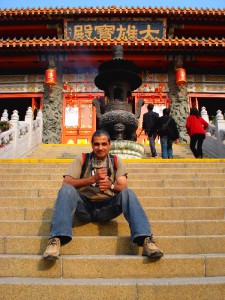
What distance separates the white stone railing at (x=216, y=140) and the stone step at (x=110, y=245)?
223 inches

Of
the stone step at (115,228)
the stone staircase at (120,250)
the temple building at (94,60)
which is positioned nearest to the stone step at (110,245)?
the stone staircase at (120,250)

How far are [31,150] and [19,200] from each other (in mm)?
5747

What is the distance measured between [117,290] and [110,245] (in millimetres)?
615

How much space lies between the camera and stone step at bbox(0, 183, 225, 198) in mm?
3992

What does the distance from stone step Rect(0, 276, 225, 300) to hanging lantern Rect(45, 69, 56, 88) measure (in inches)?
419

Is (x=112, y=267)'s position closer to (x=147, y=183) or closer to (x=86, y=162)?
(x=86, y=162)

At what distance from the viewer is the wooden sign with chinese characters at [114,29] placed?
13.3 metres

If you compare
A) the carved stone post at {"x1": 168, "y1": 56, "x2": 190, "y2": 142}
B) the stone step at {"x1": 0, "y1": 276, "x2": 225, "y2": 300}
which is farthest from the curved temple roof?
the stone step at {"x1": 0, "y1": 276, "x2": 225, "y2": 300}

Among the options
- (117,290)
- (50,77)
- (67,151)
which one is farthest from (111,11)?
(117,290)

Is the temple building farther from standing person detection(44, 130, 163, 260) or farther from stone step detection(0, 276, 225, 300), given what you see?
stone step detection(0, 276, 225, 300)

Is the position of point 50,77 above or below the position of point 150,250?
above

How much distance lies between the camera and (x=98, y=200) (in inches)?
108

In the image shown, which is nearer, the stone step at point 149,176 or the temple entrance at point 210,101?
the stone step at point 149,176

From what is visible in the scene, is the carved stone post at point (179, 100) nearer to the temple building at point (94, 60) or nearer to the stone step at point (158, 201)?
the temple building at point (94, 60)
